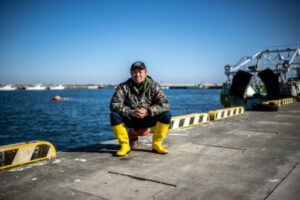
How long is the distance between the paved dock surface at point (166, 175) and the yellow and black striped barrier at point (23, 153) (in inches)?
6.2

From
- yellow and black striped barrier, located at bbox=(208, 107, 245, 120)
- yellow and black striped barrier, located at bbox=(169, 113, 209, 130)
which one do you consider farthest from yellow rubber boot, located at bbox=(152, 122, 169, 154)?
yellow and black striped barrier, located at bbox=(208, 107, 245, 120)

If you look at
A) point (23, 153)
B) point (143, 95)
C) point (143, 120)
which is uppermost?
point (143, 95)

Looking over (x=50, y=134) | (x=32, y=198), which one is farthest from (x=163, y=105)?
(x=50, y=134)

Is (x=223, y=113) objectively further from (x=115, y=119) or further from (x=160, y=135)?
(x=115, y=119)

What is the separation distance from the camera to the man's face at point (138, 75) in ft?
15.6

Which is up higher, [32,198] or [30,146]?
[30,146]

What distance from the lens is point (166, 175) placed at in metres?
3.57

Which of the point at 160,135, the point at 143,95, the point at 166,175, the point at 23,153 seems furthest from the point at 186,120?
the point at 23,153

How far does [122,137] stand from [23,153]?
5.62ft

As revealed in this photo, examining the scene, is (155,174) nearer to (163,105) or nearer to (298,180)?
(163,105)

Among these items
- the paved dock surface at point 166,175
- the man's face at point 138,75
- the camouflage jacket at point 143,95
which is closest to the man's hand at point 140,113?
the camouflage jacket at point 143,95

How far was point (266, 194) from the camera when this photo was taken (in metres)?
2.90

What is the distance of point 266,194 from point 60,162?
3253mm

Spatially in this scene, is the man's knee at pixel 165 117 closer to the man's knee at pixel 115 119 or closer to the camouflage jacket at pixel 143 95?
the camouflage jacket at pixel 143 95
